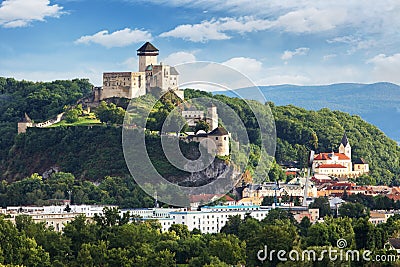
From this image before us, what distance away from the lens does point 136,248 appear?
58031mm

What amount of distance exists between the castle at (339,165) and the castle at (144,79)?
42.5 feet

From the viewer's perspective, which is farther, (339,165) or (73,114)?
(339,165)

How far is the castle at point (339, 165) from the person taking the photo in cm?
10156

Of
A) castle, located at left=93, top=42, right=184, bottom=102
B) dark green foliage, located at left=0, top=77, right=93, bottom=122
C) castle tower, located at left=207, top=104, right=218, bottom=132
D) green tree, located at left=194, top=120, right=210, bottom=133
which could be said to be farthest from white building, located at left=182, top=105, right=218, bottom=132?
dark green foliage, located at left=0, top=77, right=93, bottom=122

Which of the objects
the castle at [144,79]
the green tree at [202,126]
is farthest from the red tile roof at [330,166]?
the green tree at [202,126]

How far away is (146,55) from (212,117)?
8.36 metres

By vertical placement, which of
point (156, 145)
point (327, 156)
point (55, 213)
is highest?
point (156, 145)

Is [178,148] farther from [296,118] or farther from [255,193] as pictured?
[296,118]

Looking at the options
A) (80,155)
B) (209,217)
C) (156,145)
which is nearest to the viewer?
(209,217)

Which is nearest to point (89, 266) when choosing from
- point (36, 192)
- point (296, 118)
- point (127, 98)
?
point (36, 192)

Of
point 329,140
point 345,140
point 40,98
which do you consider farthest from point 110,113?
point 329,140

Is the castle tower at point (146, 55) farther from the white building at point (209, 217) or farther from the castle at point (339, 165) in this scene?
the white building at point (209, 217)

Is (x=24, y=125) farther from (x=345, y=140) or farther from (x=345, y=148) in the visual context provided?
(x=345, y=140)

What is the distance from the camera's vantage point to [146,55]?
9756 cm
